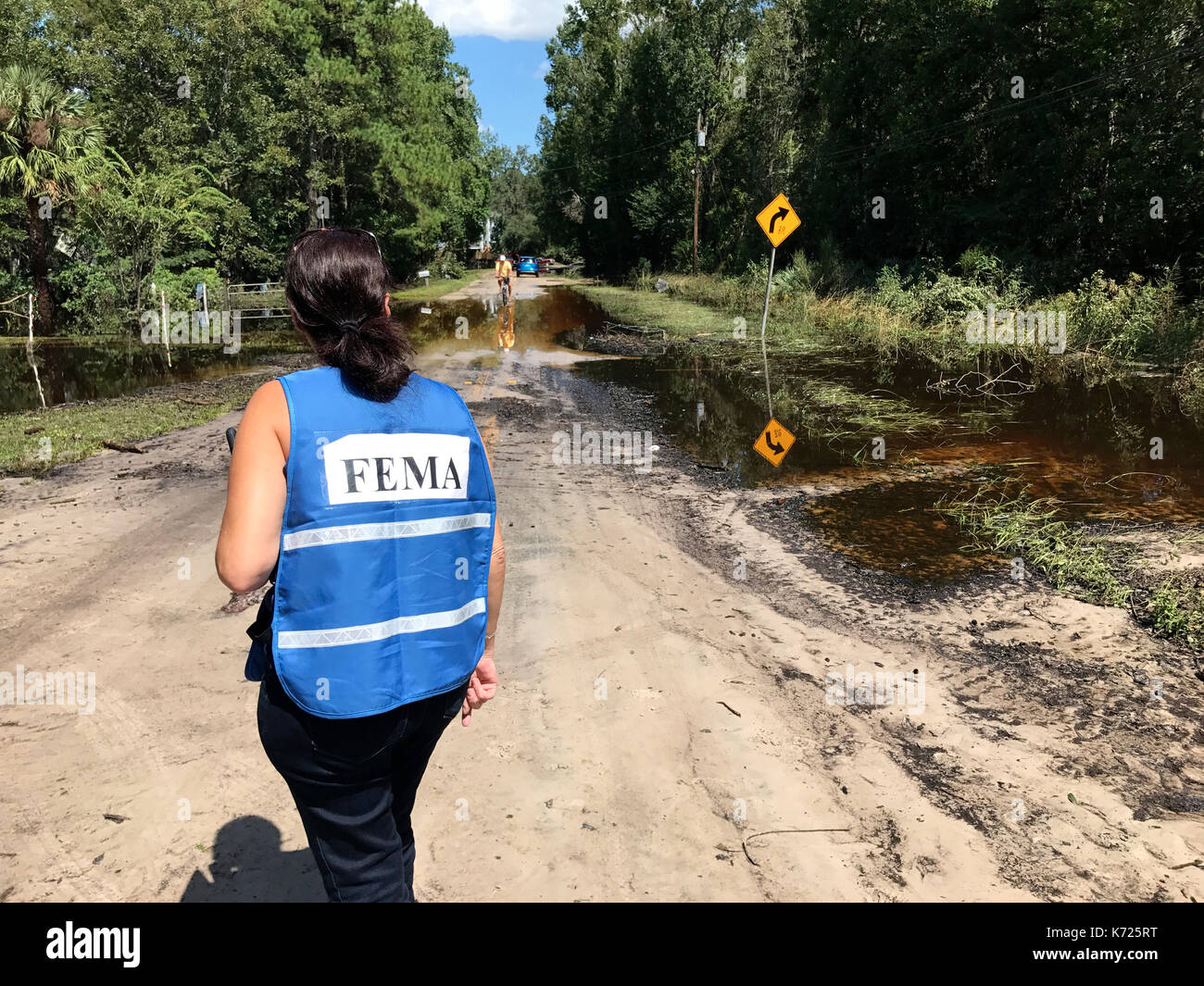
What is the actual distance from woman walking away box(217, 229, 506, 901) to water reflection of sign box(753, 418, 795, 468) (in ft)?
24.3

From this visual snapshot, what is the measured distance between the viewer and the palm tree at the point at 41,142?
19.0m

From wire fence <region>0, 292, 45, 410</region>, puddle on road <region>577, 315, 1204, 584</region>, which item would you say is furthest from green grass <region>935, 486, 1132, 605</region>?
wire fence <region>0, 292, 45, 410</region>

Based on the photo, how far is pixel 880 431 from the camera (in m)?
10.6

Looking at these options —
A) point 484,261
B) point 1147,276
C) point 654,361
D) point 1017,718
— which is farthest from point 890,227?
point 484,261

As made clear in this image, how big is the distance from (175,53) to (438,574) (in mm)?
34303

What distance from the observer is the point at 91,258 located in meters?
22.7

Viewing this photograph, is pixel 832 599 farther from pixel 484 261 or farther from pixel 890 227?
pixel 484 261

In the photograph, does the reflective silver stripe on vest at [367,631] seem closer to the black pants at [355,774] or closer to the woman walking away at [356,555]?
the woman walking away at [356,555]

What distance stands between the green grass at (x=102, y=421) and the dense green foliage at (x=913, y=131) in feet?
59.7

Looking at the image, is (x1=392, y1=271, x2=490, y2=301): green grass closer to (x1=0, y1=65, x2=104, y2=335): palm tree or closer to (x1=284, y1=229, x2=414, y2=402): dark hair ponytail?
(x1=0, y1=65, x2=104, y2=335): palm tree

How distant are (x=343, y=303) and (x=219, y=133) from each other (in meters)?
34.5

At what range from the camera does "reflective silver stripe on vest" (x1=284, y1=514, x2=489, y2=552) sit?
1730 mm

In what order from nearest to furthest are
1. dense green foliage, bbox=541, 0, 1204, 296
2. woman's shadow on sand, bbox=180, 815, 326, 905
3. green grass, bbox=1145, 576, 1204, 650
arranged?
woman's shadow on sand, bbox=180, 815, 326, 905 < green grass, bbox=1145, 576, 1204, 650 < dense green foliage, bbox=541, 0, 1204, 296

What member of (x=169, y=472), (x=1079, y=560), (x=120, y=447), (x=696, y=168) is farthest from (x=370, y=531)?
(x=696, y=168)
